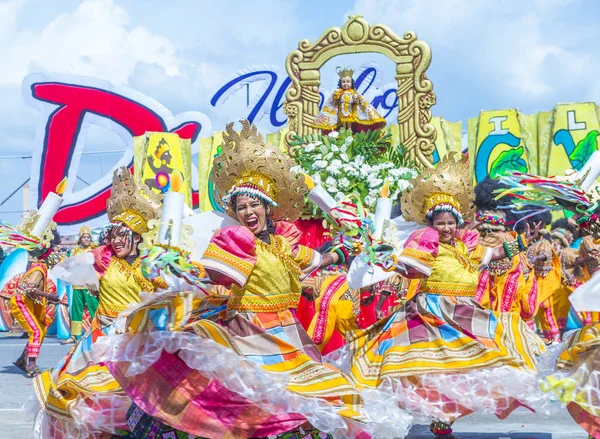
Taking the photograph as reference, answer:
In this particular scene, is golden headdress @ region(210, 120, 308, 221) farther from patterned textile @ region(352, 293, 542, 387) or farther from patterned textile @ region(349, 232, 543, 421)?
patterned textile @ region(352, 293, 542, 387)

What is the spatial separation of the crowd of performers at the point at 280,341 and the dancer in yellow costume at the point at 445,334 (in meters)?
0.01

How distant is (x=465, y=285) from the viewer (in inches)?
267

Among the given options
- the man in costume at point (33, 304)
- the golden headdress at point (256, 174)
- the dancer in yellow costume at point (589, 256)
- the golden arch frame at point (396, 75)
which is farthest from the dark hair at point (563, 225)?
the golden headdress at point (256, 174)

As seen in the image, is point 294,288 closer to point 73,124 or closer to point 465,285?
point 465,285

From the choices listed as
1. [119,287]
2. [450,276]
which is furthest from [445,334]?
[119,287]

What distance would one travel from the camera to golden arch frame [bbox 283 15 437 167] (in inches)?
404

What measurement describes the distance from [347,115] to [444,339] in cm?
409

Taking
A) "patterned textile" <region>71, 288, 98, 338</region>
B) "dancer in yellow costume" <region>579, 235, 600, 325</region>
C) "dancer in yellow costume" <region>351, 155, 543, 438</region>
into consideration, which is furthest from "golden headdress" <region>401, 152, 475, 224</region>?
"patterned textile" <region>71, 288, 98, 338</region>

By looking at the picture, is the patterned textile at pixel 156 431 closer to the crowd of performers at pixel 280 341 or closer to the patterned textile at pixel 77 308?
the crowd of performers at pixel 280 341

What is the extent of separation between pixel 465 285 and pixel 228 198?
92.1 inches

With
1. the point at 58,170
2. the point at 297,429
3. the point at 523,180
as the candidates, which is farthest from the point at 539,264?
the point at 58,170

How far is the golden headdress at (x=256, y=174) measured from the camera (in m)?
5.15

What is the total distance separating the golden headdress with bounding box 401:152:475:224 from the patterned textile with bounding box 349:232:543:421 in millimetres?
280

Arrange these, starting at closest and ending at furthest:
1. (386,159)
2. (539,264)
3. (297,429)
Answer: (297,429) → (386,159) → (539,264)
